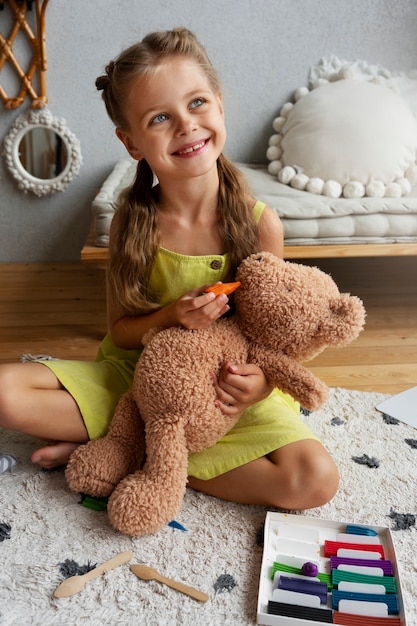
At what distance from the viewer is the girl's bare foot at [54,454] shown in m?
1.18

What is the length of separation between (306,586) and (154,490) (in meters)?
0.27


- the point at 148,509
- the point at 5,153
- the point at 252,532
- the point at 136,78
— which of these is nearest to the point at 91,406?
the point at 148,509

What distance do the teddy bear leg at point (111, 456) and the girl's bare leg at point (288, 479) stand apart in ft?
0.53

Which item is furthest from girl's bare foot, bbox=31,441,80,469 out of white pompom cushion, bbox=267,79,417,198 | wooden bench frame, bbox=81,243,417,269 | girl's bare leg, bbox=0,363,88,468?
white pompom cushion, bbox=267,79,417,198

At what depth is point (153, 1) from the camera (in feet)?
7.43

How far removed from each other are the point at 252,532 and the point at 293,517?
0.07m

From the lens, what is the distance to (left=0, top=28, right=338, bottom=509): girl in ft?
3.50

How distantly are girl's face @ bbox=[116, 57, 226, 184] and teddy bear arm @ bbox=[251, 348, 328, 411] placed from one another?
33 centimetres

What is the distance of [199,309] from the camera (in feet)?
3.43

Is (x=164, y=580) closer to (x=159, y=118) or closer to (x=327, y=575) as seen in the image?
(x=327, y=575)

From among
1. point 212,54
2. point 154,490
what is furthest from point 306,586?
point 212,54

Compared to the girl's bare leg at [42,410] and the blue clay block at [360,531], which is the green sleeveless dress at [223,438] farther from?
the blue clay block at [360,531]

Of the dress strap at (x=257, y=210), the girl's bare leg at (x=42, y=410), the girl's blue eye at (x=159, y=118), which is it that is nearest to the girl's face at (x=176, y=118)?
the girl's blue eye at (x=159, y=118)

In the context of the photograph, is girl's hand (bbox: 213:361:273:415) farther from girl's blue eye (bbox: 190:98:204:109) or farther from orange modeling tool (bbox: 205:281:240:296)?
girl's blue eye (bbox: 190:98:204:109)
